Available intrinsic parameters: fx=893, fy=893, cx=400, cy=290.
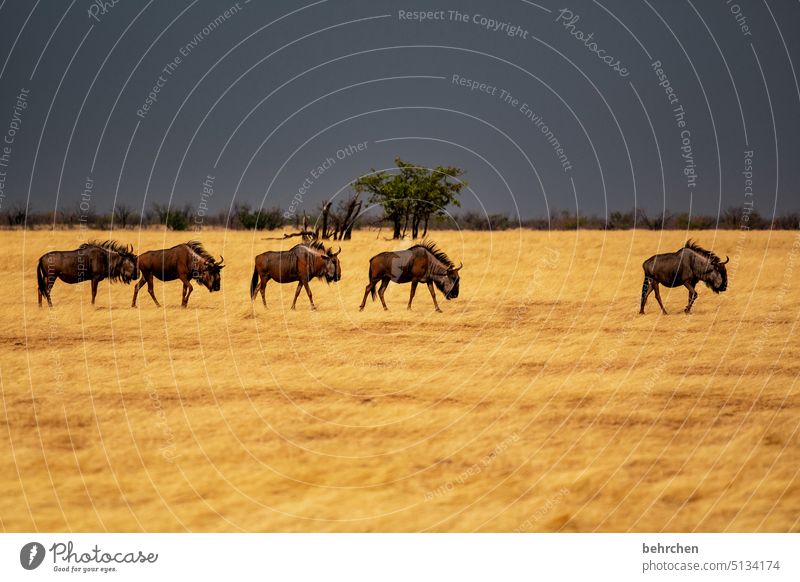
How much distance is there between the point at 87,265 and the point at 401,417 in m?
16.2

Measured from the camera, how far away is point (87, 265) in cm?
2767

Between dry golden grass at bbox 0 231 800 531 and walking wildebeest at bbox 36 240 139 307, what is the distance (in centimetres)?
111

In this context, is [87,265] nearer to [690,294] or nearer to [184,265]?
[184,265]

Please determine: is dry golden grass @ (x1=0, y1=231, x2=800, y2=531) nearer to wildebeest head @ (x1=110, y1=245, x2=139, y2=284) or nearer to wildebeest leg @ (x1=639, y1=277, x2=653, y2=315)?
wildebeest leg @ (x1=639, y1=277, x2=653, y2=315)

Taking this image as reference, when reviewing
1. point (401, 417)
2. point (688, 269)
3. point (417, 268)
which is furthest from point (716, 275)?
point (401, 417)

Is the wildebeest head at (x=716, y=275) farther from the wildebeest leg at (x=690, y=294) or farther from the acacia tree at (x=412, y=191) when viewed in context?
the acacia tree at (x=412, y=191)

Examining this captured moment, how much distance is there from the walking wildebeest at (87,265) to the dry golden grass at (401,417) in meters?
1.11

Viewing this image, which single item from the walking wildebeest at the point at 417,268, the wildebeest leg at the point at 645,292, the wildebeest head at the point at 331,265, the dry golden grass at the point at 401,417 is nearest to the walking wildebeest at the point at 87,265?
the dry golden grass at the point at 401,417

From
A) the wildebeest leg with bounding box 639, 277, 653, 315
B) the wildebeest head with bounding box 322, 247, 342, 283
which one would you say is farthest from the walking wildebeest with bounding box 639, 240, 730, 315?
the wildebeest head with bounding box 322, 247, 342, 283

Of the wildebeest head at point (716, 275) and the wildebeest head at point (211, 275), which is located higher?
the wildebeest head at point (716, 275)

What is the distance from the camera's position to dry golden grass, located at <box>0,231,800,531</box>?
1109 cm

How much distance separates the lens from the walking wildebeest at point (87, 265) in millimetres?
27625
